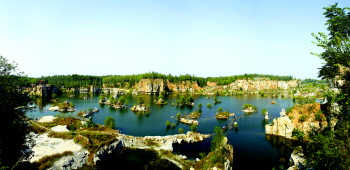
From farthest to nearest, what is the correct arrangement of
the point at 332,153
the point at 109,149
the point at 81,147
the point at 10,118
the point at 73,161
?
1. the point at 109,149
2. the point at 81,147
3. the point at 73,161
4. the point at 10,118
5. the point at 332,153

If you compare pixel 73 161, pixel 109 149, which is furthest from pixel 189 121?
pixel 73 161

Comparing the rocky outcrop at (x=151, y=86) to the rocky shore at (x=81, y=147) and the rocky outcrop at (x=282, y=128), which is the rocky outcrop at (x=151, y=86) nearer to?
the rocky shore at (x=81, y=147)

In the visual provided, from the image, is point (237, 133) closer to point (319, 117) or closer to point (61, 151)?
point (319, 117)

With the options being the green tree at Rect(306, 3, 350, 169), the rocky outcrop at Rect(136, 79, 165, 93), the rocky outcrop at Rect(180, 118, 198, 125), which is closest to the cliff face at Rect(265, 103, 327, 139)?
the rocky outcrop at Rect(180, 118, 198, 125)

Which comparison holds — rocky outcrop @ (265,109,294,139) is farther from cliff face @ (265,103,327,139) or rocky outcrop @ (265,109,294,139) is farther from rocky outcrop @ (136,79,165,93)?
rocky outcrop @ (136,79,165,93)

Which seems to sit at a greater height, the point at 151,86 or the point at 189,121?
the point at 151,86

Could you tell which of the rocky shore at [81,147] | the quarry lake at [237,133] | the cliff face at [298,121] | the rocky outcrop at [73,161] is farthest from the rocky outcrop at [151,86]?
the rocky outcrop at [73,161]

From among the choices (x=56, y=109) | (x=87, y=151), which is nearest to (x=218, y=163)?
(x=87, y=151)
